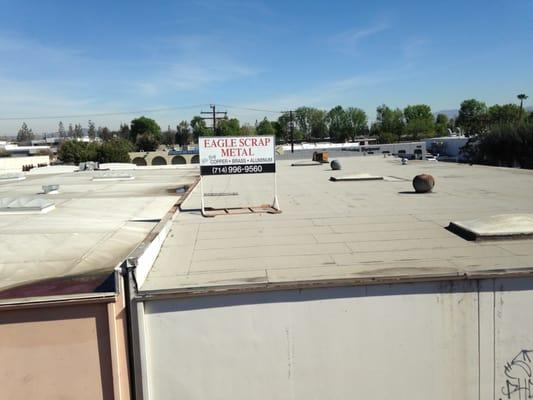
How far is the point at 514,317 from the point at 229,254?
5.07m

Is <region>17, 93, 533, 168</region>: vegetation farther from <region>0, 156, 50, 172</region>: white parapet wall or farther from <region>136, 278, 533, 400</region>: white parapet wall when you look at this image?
<region>136, 278, 533, 400</region>: white parapet wall

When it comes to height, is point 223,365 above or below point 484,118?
below

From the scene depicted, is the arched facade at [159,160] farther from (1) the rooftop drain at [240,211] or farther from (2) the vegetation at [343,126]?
(1) the rooftop drain at [240,211]

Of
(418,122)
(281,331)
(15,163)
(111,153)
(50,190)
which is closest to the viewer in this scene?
(281,331)

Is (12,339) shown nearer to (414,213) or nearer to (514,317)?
(514,317)

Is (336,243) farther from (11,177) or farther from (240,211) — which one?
(11,177)

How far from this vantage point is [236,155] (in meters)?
13.5

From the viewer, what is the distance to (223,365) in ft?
24.2

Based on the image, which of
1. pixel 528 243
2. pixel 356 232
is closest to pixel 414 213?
pixel 356 232

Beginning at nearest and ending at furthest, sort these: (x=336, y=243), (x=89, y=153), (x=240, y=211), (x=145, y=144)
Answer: (x=336, y=243) < (x=240, y=211) < (x=89, y=153) < (x=145, y=144)

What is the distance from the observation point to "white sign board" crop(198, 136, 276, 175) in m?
13.4

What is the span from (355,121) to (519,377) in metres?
156

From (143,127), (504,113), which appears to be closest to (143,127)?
(143,127)

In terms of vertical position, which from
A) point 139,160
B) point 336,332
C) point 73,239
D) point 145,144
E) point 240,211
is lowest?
point 336,332
